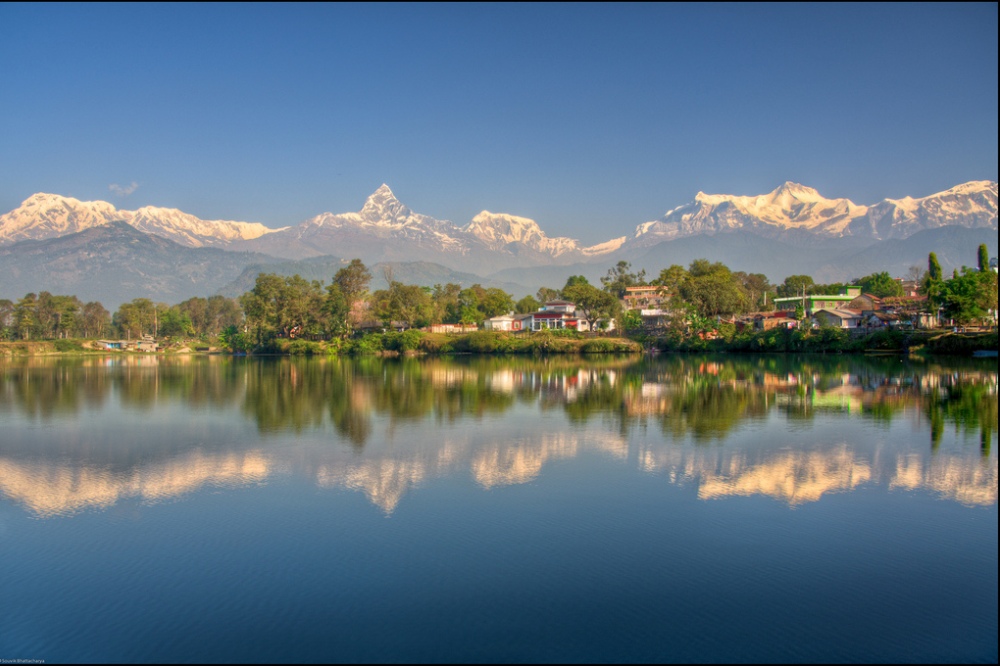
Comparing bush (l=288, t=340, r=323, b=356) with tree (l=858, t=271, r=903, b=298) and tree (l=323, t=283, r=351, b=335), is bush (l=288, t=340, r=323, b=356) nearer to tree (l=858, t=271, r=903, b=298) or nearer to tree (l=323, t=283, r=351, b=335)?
tree (l=323, t=283, r=351, b=335)

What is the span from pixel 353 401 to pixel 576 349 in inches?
1493

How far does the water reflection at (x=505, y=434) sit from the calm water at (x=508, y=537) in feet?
0.44

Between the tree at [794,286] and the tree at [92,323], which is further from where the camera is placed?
the tree at [92,323]

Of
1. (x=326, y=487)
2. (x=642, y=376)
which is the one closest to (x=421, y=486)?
(x=326, y=487)

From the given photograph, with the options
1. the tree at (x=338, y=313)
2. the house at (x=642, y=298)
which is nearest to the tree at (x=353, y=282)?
the tree at (x=338, y=313)

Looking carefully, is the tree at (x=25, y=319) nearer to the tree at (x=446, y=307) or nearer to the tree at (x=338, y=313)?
the tree at (x=338, y=313)

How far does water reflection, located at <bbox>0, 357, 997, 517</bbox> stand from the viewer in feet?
48.1

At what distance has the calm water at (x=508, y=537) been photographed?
7.97m

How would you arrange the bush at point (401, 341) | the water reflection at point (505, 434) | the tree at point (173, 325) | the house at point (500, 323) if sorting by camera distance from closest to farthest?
the water reflection at point (505, 434) < the bush at point (401, 341) < the house at point (500, 323) < the tree at point (173, 325)

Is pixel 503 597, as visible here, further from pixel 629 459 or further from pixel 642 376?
pixel 642 376

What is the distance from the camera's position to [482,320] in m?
90.7

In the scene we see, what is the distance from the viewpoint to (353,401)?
95.7 feet

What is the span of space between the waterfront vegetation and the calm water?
3090cm

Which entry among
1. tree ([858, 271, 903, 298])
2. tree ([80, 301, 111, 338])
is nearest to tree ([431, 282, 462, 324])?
tree ([858, 271, 903, 298])
